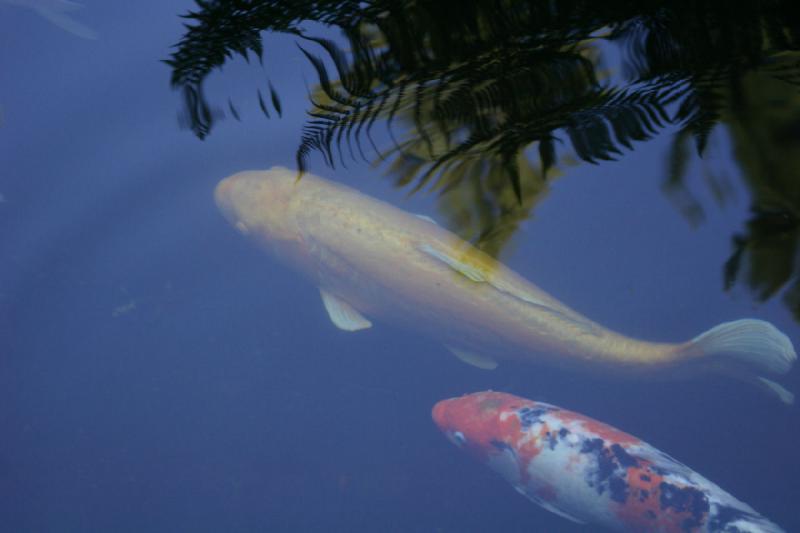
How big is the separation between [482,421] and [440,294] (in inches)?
Result: 46.2

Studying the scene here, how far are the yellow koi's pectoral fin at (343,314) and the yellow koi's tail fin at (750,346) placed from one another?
98.5 inches

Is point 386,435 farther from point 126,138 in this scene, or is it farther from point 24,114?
point 24,114

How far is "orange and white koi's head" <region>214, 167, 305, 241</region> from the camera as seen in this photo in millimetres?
4332

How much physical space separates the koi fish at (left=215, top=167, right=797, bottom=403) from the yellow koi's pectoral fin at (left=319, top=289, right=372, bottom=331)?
0.07ft

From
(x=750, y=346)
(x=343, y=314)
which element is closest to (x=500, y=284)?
(x=343, y=314)

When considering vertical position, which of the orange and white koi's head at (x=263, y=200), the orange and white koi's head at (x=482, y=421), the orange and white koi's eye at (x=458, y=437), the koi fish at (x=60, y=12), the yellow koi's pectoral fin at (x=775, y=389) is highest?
the koi fish at (x=60, y=12)

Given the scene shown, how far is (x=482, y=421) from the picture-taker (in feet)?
14.1

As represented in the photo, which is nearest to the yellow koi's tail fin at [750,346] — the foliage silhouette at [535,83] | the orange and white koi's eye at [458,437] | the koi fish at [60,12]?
→ the foliage silhouette at [535,83]

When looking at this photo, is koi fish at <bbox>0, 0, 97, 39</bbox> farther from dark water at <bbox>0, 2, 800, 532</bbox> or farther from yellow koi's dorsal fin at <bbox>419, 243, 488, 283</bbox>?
yellow koi's dorsal fin at <bbox>419, 243, 488, 283</bbox>

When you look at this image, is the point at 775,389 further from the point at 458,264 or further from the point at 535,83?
the point at 535,83

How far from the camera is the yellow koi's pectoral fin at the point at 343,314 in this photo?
454 centimetres

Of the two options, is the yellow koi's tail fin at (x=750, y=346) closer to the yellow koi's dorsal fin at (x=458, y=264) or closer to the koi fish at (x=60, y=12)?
the yellow koi's dorsal fin at (x=458, y=264)

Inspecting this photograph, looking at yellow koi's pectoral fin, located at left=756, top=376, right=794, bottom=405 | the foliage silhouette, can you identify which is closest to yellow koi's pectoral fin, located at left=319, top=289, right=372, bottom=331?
the foliage silhouette

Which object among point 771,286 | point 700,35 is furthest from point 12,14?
point 771,286
